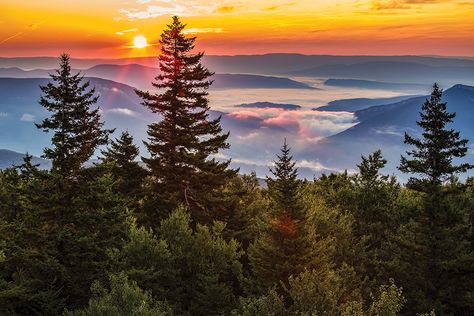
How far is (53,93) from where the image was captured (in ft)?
115

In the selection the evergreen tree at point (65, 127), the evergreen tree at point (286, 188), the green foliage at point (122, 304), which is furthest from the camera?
the evergreen tree at point (65, 127)

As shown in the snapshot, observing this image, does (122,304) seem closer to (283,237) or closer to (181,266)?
(181,266)

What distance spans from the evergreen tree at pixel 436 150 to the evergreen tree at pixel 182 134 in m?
Answer: 19.0

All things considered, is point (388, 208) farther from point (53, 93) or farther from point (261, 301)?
point (53, 93)

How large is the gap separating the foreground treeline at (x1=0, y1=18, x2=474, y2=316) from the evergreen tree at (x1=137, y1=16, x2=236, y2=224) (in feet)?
0.47

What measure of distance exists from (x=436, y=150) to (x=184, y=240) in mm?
22386

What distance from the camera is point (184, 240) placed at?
34781mm

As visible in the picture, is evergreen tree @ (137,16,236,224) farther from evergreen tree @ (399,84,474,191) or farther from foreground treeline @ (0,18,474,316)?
evergreen tree @ (399,84,474,191)

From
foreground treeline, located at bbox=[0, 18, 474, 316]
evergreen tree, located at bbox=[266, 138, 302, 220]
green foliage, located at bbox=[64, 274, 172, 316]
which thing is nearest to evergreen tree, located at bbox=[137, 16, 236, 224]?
foreground treeline, located at bbox=[0, 18, 474, 316]

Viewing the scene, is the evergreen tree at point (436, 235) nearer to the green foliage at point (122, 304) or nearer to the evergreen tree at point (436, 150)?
the evergreen tree at point (436, 150)

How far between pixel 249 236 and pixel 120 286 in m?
23.5

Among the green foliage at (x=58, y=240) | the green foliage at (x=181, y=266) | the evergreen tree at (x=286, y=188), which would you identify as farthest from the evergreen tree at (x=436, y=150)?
the green foliage at (x=58, y=240)

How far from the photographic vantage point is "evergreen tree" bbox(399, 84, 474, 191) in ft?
129

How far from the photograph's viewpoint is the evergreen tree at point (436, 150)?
129ft
